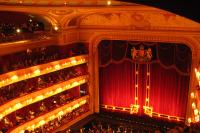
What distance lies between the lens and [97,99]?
1435 cm

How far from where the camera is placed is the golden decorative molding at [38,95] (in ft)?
31.6

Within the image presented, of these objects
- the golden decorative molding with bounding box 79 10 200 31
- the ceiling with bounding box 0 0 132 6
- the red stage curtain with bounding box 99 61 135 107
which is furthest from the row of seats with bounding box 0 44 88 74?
the ceiling with bounding box 0 0 132 6

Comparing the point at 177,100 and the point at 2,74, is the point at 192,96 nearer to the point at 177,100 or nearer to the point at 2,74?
the point at 177,100

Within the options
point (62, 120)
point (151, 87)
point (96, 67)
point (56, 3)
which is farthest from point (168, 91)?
point (56, 3)

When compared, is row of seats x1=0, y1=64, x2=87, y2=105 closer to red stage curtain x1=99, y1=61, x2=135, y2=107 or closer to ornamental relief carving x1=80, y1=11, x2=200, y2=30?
red stage curtain x1=99, y1=61, x2=135, y2=107

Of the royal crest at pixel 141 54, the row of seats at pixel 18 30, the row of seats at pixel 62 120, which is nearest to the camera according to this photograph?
the row of seats at pixel 18 30

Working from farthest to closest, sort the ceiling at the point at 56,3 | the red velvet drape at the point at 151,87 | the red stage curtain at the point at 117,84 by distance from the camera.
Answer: the red stage curtain at the point at 117,84 → the red velvet drape at the point at 151,87 → the ceiling at the point at 56,3

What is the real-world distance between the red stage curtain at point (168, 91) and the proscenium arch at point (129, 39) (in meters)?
0.39

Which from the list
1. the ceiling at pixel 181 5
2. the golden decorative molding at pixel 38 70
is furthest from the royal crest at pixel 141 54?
the ceiling at pixel 181 5

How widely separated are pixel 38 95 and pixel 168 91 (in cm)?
569

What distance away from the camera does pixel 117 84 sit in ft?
45.9

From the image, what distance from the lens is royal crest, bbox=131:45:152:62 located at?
13078 millimetres

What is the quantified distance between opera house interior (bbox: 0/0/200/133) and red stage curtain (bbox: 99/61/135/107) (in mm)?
47

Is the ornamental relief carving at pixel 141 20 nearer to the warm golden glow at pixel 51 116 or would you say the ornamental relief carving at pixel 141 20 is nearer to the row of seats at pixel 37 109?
the row of seats at pixel 37 109
